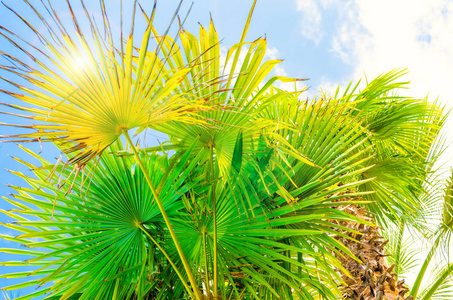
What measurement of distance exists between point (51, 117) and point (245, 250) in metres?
1.11

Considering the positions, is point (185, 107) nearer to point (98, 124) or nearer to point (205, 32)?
point (98, 124)

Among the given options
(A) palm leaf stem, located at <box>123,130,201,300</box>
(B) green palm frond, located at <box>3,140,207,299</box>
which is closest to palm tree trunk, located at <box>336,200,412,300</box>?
(A) palm leaf stem, located at <box>123,130,201,300</box>

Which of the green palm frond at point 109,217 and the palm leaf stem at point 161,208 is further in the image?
the green palm frond at point 109,217

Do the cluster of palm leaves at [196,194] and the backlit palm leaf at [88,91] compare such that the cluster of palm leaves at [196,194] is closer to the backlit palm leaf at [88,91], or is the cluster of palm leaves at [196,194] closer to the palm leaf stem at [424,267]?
the backlit palm leaf at [88,91]

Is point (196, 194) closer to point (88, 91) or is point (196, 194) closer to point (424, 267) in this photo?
point (88, 91)

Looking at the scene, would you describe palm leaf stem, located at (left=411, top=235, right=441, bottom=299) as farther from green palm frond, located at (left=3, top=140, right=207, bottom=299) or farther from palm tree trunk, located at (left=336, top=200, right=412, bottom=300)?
green palm frond, located at (left=3, top=140, right=207, bottom=299)

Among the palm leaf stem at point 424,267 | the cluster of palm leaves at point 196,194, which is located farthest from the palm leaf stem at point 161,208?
the palm leaf stem at point 424,267

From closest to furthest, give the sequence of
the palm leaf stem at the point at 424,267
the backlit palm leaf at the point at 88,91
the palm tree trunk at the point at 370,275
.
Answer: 1. the backlit palm leaf at the point at 88,91
2. the palm tree trunk at the point at 370,275
3. the palm leaf stem at the point at 424,267

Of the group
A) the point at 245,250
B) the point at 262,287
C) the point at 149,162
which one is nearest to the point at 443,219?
the point at 262,287

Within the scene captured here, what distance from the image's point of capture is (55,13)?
1.08 meters

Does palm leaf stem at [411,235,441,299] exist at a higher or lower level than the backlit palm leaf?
lower

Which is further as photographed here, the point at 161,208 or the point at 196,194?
the point at 196,194

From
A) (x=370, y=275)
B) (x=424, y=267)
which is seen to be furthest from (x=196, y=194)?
(x=424, y=267)

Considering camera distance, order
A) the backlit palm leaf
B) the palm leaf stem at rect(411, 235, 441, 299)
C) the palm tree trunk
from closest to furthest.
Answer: the backlit palm leaf < the palm tree trunk < the palm leaf stem at rect(411, 235, 441, 299)
